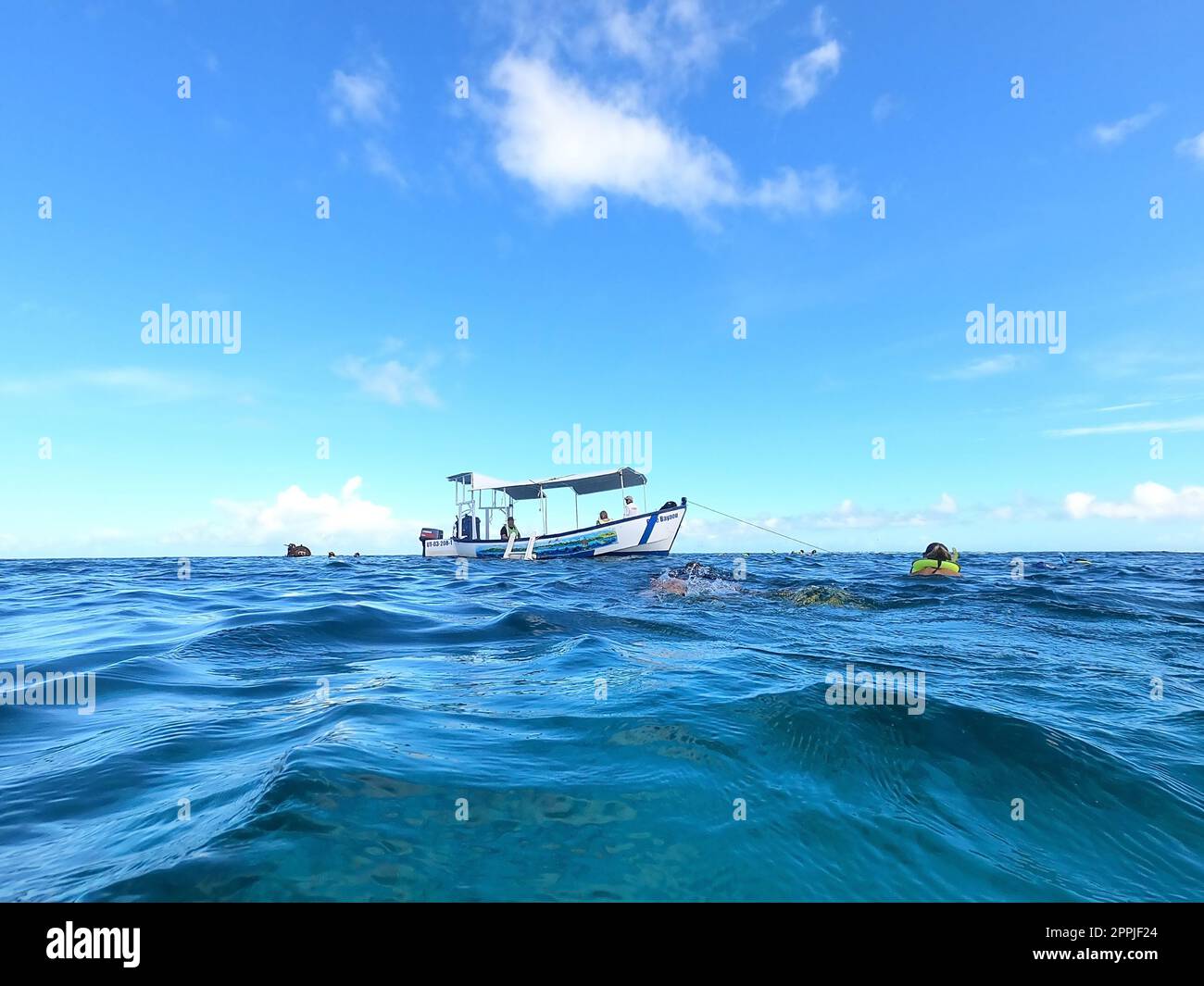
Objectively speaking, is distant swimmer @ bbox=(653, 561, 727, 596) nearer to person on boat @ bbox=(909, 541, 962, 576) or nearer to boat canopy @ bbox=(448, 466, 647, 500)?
person on boat @ bbox=(909, 541, 962, 576)

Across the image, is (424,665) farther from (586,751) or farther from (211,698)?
(586,751)

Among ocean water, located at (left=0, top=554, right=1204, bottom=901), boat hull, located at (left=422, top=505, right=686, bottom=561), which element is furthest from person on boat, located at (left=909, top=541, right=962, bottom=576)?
boat hull, located at (left=422, top=505, right=686, bottom=561)

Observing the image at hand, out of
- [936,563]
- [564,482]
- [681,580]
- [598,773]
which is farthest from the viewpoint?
[564,482]

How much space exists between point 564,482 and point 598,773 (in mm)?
34791

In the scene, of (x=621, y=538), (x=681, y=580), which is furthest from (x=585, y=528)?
(x=681, y=580)

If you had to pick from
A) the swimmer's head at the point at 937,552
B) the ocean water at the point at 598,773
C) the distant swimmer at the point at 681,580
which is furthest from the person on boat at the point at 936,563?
the ocean water at the point at 598,773

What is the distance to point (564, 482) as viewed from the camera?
126 ft

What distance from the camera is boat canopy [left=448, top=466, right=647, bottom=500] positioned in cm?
3756

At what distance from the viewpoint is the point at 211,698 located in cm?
567

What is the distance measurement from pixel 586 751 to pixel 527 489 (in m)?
36.9

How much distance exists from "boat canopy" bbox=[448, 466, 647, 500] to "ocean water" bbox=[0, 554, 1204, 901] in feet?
95.6

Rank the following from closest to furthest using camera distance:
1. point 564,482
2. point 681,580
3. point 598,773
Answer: point 598,773, point 681,580, point 564,482

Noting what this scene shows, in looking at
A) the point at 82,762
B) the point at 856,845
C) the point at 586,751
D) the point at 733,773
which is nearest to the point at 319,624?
the point at 82,762

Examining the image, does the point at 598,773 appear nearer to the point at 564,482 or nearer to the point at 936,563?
the point at 936,563
